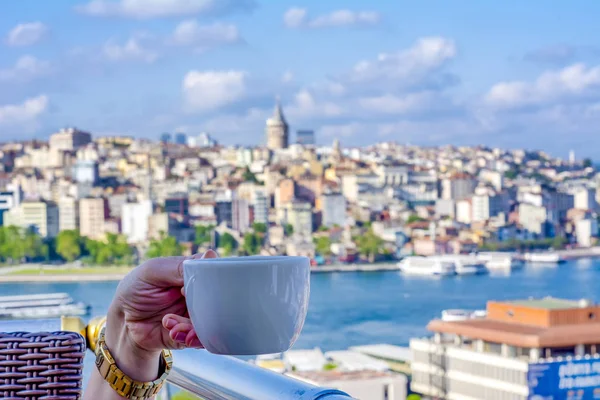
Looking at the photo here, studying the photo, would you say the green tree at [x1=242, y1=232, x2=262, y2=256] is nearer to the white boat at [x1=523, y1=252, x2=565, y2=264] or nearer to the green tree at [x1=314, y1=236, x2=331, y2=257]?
the green tree at [x1=314, y1=236, x2=331, y2=257]

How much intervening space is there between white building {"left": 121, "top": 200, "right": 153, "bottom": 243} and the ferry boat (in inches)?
325

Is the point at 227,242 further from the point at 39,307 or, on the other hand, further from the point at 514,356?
the point at 514,356

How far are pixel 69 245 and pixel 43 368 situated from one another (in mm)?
23981

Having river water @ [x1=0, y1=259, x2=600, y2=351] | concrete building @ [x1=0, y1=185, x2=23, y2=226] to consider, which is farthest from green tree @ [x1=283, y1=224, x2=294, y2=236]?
concrete building @ [x1=0, y1=185, x2=23, y2=226]

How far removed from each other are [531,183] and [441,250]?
295 inches

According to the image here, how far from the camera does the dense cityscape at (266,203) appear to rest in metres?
25.0

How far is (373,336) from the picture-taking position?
15812mm

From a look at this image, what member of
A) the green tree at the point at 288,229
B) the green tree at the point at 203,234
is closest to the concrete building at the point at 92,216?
the green tree at the point at 203,234

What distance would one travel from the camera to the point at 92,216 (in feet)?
85.3

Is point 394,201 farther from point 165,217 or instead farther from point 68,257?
point 68,257

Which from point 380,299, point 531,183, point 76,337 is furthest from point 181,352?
point 531,183

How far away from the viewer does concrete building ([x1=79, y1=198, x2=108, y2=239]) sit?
84.6 feet

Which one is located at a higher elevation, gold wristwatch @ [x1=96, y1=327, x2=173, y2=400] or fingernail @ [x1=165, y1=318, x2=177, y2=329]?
fingernail @ [x1=165, y1=318, x2=177, y2=329]

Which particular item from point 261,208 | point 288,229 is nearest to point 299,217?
point 288,229
